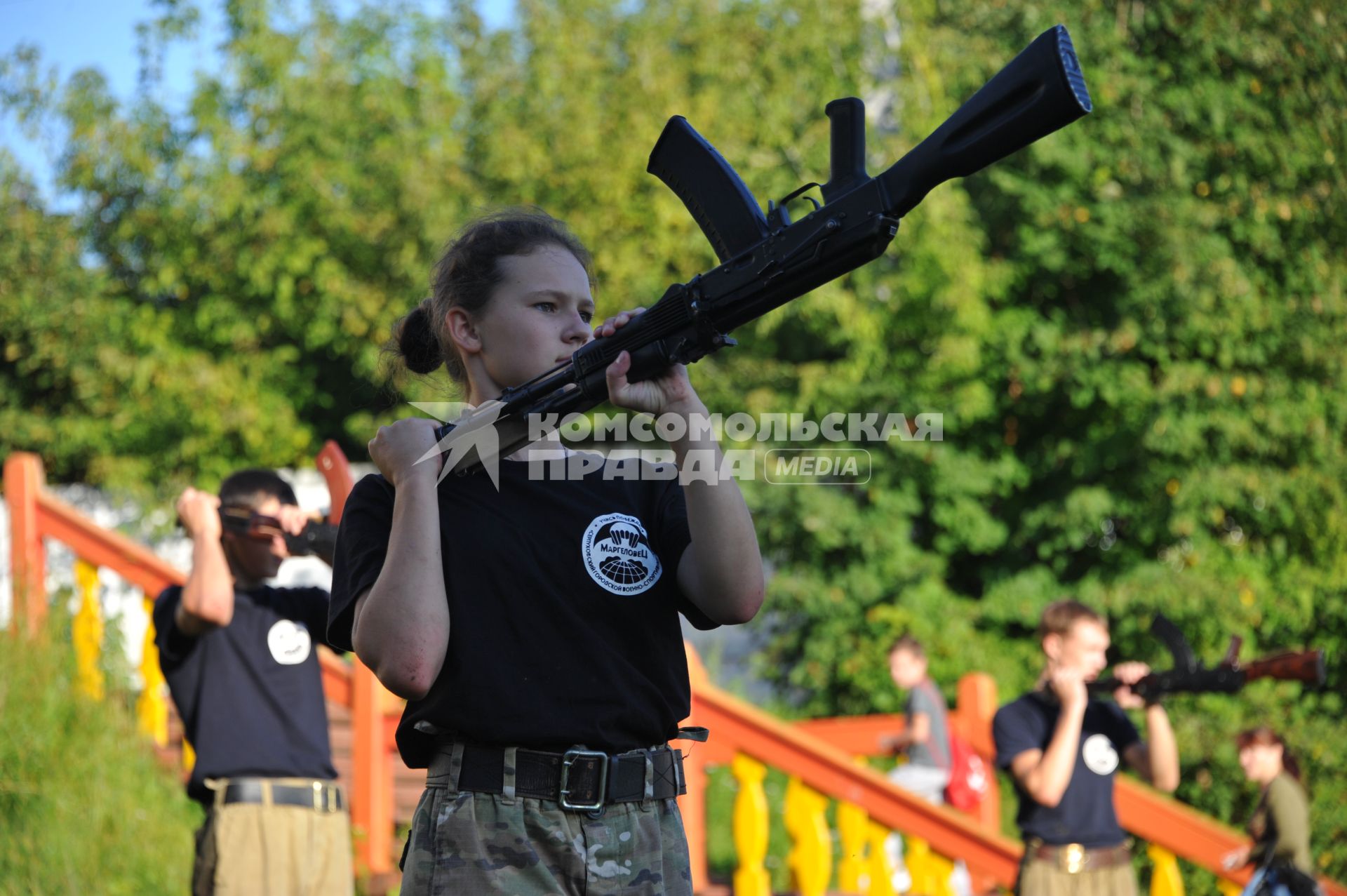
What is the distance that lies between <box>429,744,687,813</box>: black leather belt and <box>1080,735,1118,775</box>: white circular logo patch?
345 centimetres

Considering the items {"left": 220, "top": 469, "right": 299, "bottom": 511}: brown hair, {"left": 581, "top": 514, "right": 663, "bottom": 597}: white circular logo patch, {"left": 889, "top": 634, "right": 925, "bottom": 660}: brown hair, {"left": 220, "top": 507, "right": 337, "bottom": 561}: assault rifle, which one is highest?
{"left": 220, "top": 469, "right": 299, "bottom": 511}: brown hair

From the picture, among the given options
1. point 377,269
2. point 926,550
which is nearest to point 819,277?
point 926,550

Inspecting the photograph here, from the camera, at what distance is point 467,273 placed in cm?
250

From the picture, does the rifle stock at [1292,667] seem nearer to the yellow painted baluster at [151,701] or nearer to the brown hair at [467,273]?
the brown hair at [467,273]

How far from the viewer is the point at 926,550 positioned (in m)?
10.0

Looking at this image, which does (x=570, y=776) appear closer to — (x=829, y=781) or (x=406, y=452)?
(x=406, y=452)

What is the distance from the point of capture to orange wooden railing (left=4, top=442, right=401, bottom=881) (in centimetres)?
591

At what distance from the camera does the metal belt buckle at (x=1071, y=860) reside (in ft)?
16.3

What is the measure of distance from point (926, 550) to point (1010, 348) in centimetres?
171

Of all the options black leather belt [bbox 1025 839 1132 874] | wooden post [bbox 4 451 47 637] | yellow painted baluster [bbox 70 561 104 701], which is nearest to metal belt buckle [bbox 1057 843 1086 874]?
black leather belt [bbox 1025 839 1132 874]

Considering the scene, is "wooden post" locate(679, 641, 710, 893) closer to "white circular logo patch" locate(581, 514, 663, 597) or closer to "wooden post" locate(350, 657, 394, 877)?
"wooden post" locate(350, 657, 394, 877)

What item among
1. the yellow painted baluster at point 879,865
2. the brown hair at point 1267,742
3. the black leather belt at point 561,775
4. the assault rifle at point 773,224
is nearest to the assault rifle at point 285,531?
the assault rifle at point 773,224

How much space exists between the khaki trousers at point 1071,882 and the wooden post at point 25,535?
4825mm

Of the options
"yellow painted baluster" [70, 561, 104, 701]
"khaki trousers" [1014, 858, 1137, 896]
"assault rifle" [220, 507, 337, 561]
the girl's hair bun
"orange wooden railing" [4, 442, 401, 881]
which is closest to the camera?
the girl's hair bun
